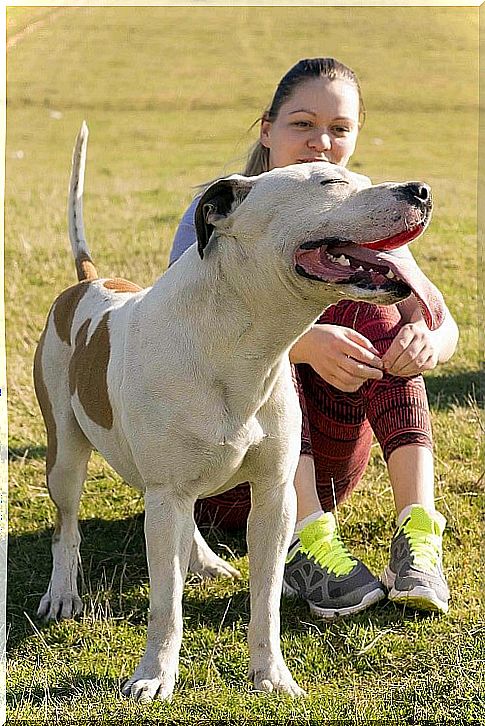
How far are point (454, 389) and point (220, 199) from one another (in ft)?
12.1

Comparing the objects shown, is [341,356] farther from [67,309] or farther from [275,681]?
[275,681]

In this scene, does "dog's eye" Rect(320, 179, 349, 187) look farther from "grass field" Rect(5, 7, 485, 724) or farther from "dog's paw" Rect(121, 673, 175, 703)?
"dog's paw" Rect(121, 673, 175, 703)

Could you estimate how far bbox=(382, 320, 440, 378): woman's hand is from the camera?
3508mm

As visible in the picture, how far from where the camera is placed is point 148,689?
2709 mm

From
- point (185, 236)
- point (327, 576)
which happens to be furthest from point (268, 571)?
point (185, 236)

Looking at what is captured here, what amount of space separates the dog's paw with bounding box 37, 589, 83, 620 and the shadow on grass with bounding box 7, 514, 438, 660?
0.04 m

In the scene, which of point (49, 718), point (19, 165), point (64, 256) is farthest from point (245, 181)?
point (19, 165)

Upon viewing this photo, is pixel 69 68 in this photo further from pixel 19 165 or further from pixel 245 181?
pixel 245 181

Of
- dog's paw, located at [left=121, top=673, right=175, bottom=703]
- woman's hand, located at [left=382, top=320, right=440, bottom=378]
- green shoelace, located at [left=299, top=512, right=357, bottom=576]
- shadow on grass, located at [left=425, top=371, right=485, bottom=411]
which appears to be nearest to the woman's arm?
woman's hand, located at [left=382, top=320, right=440, bottom=378]

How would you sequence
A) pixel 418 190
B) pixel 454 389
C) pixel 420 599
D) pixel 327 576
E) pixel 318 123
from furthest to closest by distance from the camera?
pixel 454 389
pixel 318 123
pixel 327 576
pixel 420 599
pixel 418 190

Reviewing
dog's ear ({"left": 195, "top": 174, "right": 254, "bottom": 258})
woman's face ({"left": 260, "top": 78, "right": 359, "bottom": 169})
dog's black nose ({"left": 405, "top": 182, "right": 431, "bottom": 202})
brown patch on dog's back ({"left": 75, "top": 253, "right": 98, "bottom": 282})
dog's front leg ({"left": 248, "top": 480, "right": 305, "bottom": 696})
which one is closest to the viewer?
dog's black nose ({"left": 405, "top": 182, "right": 431, "bottom": 202})

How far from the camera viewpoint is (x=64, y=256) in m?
8.97

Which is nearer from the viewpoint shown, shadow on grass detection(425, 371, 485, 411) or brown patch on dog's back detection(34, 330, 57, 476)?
brown patch on dog's back detection(34, 330, 57, 476)

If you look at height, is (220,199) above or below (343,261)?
above
